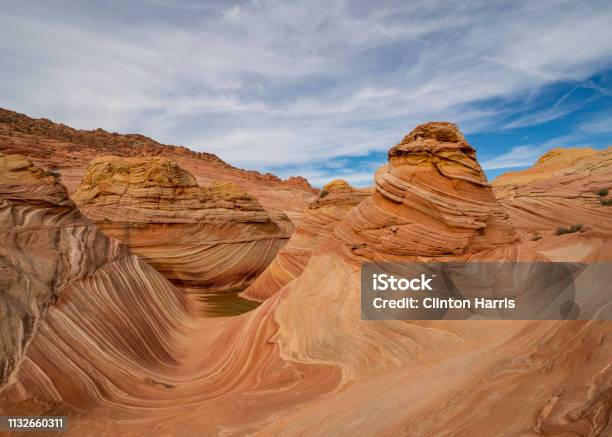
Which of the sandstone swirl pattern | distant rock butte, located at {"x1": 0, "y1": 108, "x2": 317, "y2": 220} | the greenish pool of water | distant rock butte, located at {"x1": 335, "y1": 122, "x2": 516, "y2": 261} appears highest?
distant rock butte, located at {"x1": 0, "y1": 108, "x2": 317, "y2": 220}

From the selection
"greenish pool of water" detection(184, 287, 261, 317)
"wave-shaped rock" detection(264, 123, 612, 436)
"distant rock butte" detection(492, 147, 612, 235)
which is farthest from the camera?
"distant rock butte" detection(492, 147, 612, 235)

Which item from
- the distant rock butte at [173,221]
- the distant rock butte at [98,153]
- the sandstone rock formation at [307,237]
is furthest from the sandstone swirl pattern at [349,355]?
the distant rock butte at [98,153]

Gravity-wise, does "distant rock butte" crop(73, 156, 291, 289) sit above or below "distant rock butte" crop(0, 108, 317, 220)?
below

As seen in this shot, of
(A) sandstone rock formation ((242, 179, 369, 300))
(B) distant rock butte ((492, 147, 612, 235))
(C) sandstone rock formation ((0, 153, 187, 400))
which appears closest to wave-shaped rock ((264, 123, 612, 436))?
(C) sandstone rock formation ((0, 153, 187, 400))

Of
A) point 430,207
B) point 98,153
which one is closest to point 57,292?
point 430,207

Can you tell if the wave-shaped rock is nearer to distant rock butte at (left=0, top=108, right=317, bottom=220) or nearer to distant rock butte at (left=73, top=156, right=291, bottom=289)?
distant rock butte at (left=73, top=156, right=291, bottom=289)

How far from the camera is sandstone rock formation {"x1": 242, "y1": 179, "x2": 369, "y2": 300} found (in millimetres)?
11070

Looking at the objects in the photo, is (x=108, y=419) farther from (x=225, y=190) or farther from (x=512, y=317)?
(x=225, y=190)

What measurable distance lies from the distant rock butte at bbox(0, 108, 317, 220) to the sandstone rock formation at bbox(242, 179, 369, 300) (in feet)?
59.3

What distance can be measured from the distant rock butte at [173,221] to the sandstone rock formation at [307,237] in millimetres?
2182

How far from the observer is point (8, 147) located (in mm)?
28688

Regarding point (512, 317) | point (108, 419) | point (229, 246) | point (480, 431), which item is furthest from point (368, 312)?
point (229, 246)

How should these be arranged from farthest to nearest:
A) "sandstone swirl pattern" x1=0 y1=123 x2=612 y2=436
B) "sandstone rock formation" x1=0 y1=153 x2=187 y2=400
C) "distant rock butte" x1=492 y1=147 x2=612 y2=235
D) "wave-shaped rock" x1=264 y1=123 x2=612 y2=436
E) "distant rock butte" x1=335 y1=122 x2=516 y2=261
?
"distant rock butte" x1=492 y1=147 x2=612 y2=235, "distant rock butte" x1=335 y1=122 x2=516 y2=261, "sandstone rock formation" x1=0 y1=153 x2=187 y2=400, "sandstone swirl pattern" x1=0 y1=123 x2=612 y2=436, "wave-shaped rock" x1=264 y1=123 x2=612 y2=436

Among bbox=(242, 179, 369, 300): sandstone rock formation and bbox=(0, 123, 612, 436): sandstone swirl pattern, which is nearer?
bbox=(0, 123, 612, 436): sandstone swirl pattern
